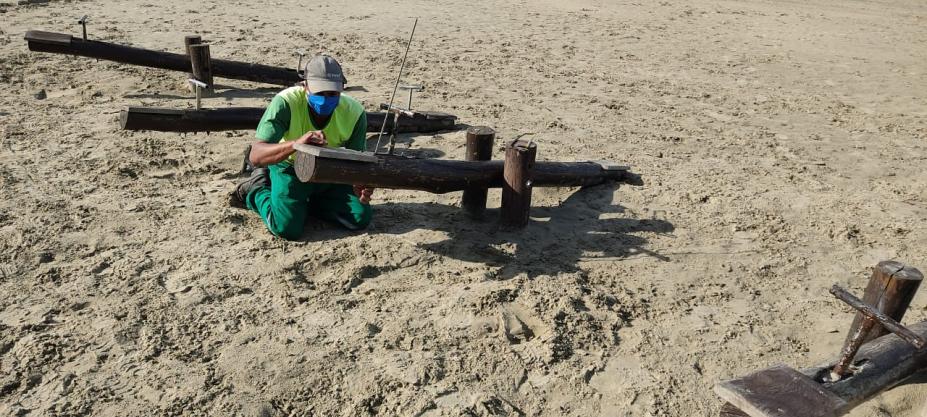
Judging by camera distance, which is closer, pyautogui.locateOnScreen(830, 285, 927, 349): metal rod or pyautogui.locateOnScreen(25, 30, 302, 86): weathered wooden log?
pyautogui.locateOnScreen(830, 285, 927, 349): metal rod

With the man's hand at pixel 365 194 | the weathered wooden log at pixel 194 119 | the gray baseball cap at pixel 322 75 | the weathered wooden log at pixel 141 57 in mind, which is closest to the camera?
the gray baseball cap at pixel 322 75

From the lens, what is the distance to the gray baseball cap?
4602 millimetres

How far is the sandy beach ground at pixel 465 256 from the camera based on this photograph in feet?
11.6

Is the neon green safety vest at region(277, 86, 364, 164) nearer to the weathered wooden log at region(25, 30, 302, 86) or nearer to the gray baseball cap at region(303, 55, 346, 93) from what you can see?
the gray baseball cap at region(303, 55, 346, 93)


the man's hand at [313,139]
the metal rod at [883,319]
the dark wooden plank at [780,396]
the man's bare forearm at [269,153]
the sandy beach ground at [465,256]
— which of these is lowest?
the sandy beach ground at [465,256]

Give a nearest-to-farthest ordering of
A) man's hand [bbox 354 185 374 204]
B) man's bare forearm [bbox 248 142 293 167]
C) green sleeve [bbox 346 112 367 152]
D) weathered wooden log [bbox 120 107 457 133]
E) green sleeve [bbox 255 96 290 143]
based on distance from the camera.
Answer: man's bare forearm [bbox 248 142 293 167], green sleeve [bbox 255 96 290 143], man's hand [bbox 354 185 374 204], green sleeve [bbox 346 112 367 152], weathered wooden log [bbox 120 107 457 133]

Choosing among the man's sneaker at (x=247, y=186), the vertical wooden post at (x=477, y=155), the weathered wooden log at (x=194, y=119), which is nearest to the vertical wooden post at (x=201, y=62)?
the weathered wooden log at (x=194, y=119)

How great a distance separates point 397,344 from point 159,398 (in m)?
1.12

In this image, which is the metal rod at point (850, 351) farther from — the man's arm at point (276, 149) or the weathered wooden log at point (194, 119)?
the weathered wooden log at point (194, 119)

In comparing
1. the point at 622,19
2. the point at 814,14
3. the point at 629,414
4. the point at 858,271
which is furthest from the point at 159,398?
the point at 814,14

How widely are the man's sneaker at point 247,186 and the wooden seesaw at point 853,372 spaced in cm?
328

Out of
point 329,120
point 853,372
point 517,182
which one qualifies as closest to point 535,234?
point 517,182

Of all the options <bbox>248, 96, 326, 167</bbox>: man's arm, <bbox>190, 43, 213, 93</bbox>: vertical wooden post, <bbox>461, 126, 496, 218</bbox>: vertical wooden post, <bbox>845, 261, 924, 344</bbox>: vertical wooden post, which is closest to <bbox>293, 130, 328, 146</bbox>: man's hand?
<bbox>248, 96, 326, 167</bbox>: man's arm

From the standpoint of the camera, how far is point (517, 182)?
4832 millimetres
